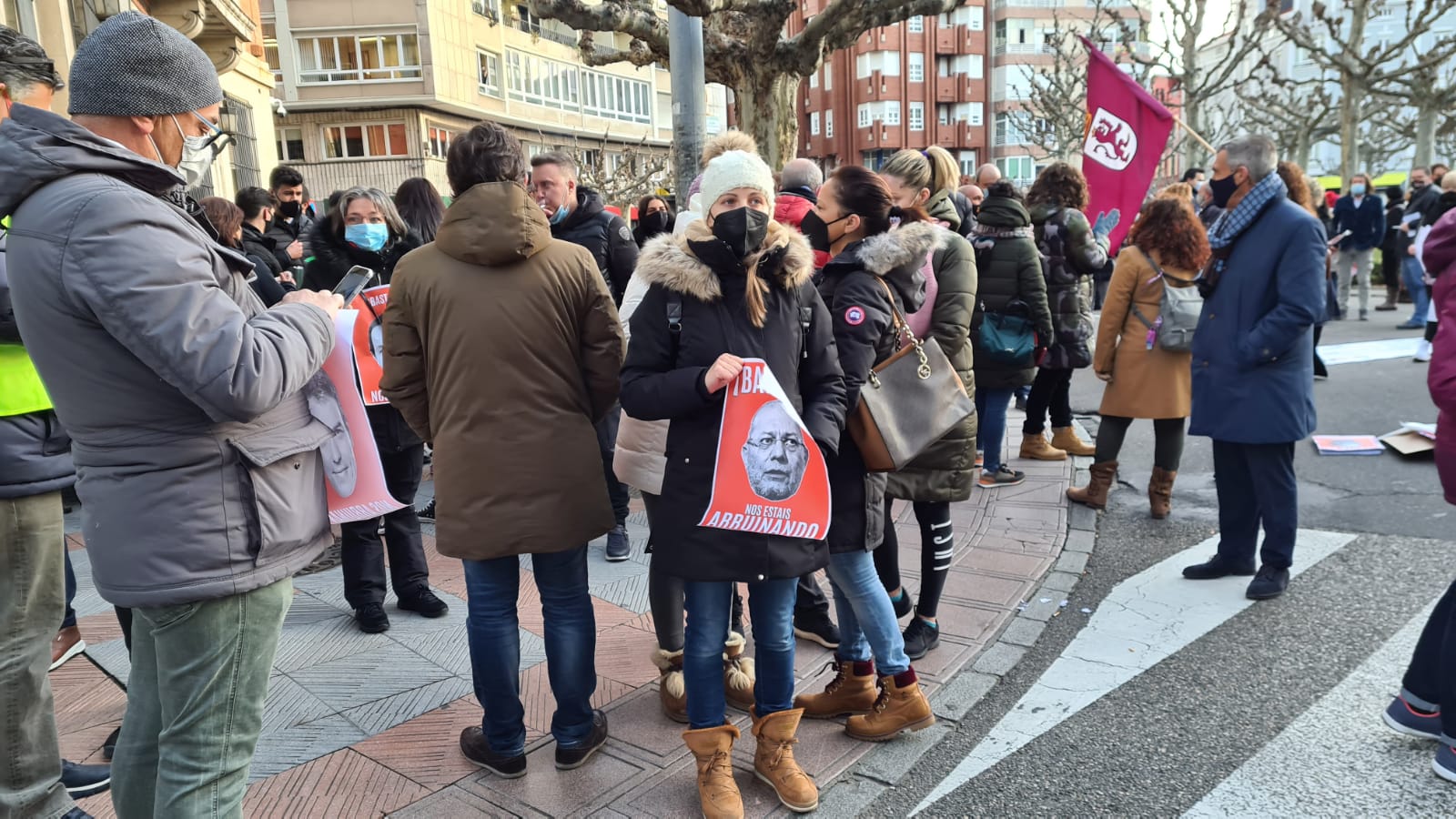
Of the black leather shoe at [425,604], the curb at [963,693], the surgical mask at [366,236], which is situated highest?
the surgical mask at [366,236]

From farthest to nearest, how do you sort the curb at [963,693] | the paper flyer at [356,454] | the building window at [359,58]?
the building window at [359,58] → the curb at [963,693] → the paper flyer at [356,454]

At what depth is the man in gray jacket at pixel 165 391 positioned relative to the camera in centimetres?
197

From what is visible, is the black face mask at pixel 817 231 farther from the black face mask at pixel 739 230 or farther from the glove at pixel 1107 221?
the glove at pixel 1107 221

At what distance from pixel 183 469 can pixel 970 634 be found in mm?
3371

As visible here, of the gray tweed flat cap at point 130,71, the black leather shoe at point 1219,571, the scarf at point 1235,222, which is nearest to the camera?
the gray tweed flat cap at point 130,71

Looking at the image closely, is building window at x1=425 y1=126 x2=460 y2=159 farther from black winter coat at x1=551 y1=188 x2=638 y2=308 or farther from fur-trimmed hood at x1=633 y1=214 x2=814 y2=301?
fur-trimmed hood at x1=633 y1=214 x2=814 y2=301

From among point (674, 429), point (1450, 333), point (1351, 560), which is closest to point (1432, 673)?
point (1450, 333)

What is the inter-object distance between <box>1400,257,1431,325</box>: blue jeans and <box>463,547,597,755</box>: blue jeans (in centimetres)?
1297

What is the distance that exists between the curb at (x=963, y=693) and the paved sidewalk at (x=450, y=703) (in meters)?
0.05

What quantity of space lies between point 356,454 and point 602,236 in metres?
2.78

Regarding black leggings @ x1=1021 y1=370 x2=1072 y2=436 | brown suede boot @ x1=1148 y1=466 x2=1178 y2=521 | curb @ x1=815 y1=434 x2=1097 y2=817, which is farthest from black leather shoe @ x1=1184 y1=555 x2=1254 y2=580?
black leggings @ x1=1021 y1=370 x2=1072 y2=436

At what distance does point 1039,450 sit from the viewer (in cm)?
741

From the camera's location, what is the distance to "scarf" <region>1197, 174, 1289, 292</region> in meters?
4.60

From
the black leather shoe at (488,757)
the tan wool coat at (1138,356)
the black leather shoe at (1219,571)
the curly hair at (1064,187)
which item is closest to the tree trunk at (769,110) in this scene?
the curly hair at (1064,187)
